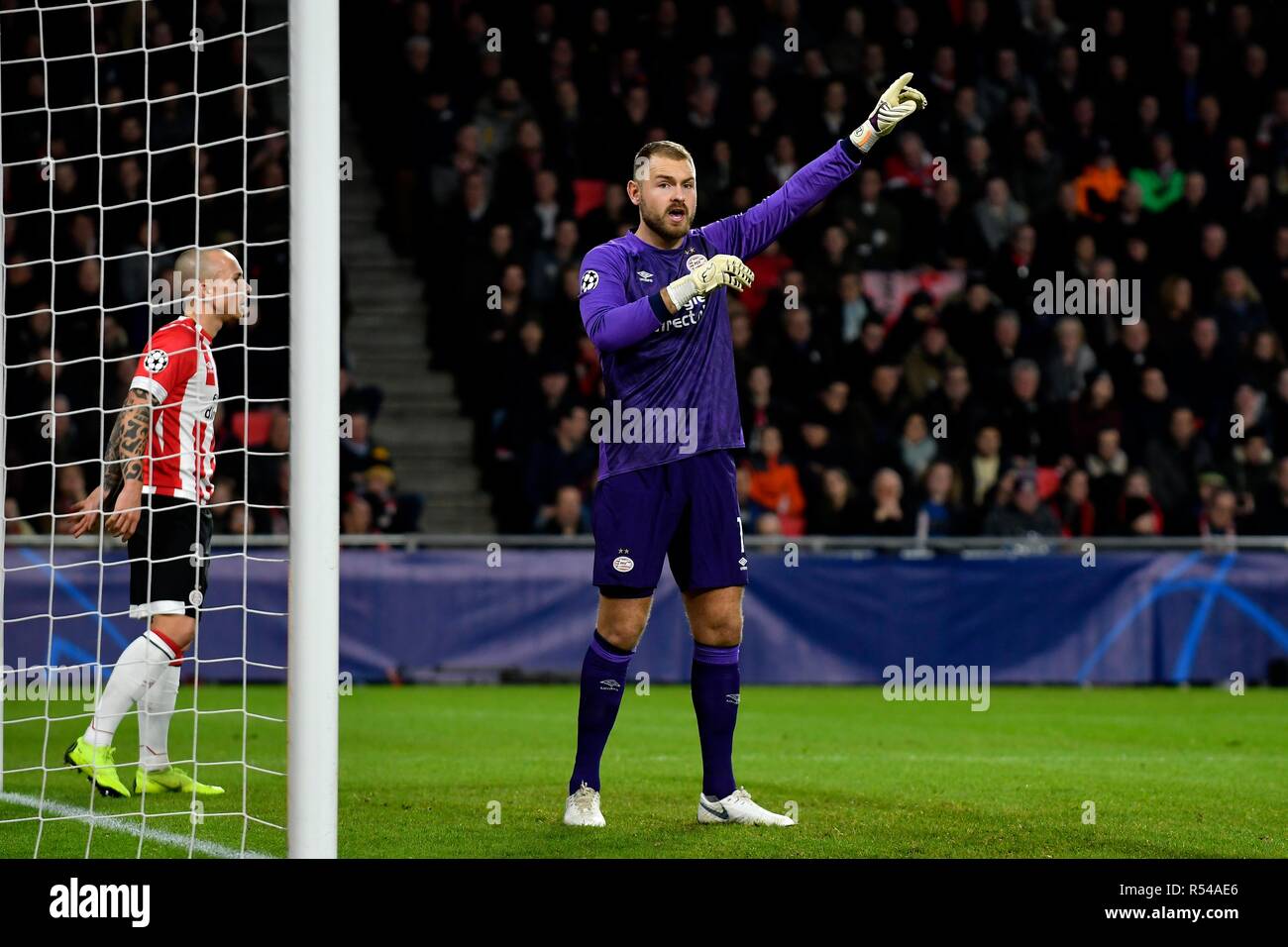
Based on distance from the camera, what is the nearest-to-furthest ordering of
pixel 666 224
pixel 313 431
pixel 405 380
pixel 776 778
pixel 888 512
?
pixel 313 431 < pixel 666 224 < pixel 776 778 < pixel 888 512 < pixel 405 380

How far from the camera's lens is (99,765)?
7027mm

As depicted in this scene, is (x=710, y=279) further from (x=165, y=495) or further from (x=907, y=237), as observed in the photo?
(x=907, y=237)

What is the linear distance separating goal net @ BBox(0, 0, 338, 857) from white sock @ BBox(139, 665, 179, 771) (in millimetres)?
46

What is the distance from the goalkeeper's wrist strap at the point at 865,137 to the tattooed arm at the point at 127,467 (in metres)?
2.95

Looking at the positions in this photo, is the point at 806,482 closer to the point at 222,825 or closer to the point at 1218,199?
the point at 1218,199

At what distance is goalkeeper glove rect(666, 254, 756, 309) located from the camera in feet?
19.5

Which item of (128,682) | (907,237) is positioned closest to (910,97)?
(128,682)

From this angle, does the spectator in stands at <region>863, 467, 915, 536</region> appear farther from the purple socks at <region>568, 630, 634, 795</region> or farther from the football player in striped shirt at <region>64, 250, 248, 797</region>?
the purple socks at <region>568, 630, 634, 795</region>

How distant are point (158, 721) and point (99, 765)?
505 mm

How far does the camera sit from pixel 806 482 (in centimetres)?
1465

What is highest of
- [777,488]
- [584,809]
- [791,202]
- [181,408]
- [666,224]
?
[791,202]

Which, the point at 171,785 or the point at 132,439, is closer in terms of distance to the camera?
the point at 132,439

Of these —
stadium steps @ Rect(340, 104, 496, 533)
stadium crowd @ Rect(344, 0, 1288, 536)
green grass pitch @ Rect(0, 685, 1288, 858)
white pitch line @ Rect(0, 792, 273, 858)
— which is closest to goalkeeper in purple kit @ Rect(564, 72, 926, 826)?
green grass pitch @ Rect(0, 685, 1288, 858)
